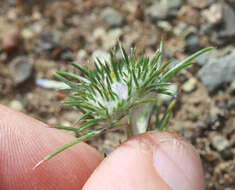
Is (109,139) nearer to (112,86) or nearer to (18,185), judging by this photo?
(18,185)

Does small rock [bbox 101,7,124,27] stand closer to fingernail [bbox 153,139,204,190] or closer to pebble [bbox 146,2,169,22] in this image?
pebble [bbox 146,2,169,22]

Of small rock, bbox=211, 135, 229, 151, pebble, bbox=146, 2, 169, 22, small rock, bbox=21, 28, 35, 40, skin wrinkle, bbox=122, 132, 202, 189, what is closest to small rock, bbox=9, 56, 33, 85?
small rock, bbox=21, 28, 35, 40

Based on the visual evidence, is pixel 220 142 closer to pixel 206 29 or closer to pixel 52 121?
pixel 206 29

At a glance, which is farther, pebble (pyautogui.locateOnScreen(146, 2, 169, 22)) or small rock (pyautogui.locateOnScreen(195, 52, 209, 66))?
pebble (pyautogui.locateOnScreen(146, 2, 169, 22))

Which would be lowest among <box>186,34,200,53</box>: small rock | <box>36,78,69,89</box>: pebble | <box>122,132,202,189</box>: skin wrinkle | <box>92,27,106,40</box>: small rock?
<box>122,132,202,189</box>: skin wrinkle

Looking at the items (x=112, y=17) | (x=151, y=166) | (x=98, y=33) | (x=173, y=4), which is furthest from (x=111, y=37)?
(x=151, y=166)

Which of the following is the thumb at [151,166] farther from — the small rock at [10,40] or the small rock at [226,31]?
the small rock at [10,40]
